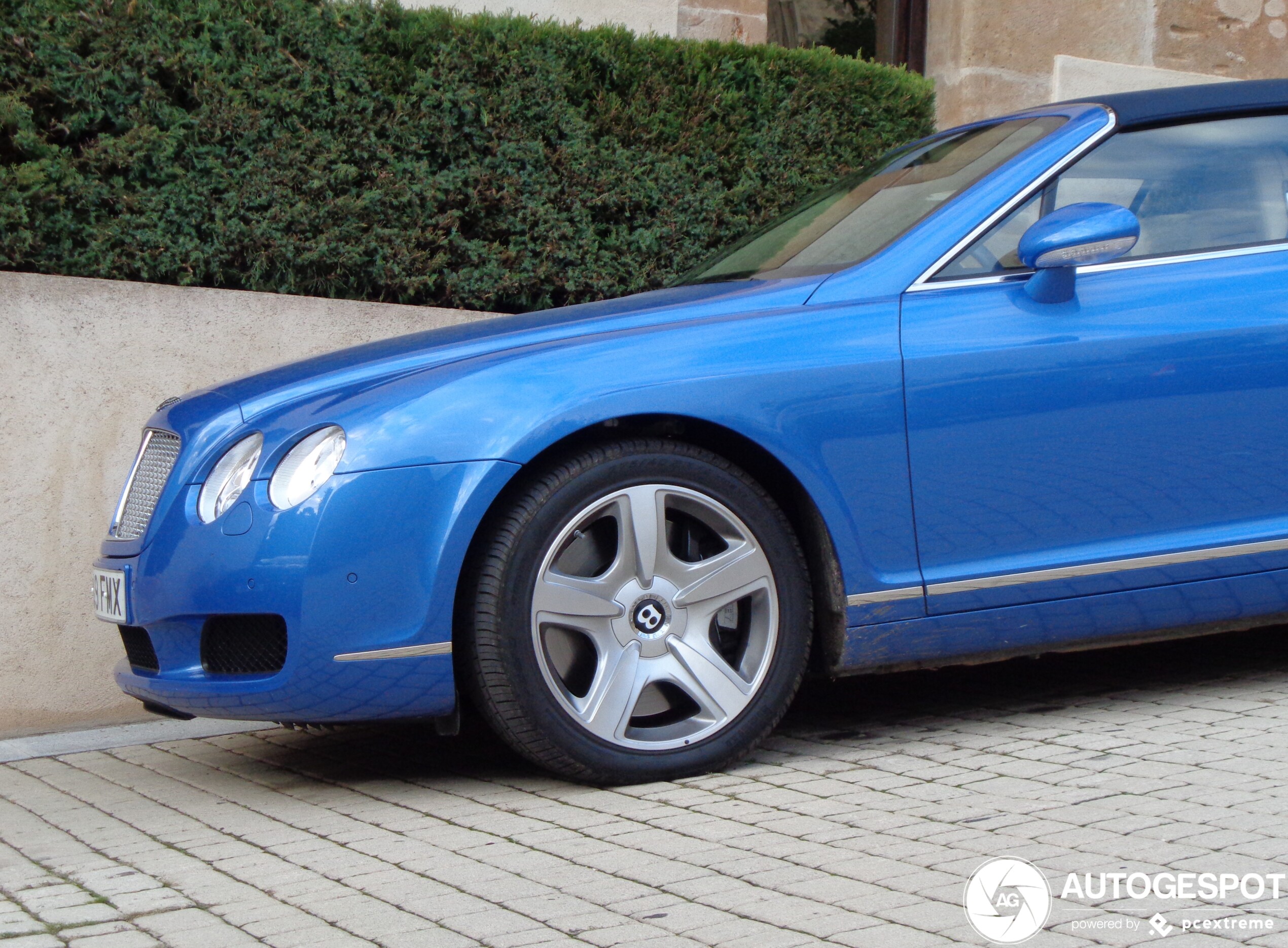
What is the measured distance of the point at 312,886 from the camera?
9.96ft

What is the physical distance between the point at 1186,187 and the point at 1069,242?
2.37 feet

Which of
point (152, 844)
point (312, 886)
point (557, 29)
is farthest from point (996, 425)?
point (557, 29)

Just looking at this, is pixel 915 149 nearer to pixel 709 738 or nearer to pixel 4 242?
pixel 709 738

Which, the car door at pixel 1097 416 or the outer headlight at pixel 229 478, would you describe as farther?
the car door at pixel 1097 416

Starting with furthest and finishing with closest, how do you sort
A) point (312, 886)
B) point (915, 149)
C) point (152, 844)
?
point (915, 149) → point (152, 844) → point (312, 886)

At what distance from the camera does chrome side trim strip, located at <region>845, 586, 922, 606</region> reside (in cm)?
370

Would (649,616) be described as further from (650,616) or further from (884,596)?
(884,596)

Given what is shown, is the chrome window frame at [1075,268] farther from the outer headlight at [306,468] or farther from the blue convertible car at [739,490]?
the outer headlight at [306,468]

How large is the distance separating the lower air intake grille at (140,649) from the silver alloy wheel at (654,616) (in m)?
1.01

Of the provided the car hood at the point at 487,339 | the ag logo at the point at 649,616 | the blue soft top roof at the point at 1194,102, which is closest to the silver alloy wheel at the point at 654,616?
the ag logo at the point at 649,616

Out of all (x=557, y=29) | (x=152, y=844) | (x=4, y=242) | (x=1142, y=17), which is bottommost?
(x=152, y=844)

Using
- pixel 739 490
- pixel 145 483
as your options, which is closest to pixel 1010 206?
pixel 739 490

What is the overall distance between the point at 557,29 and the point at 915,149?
2154 millimetres

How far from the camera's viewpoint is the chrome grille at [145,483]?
3.84 metres
